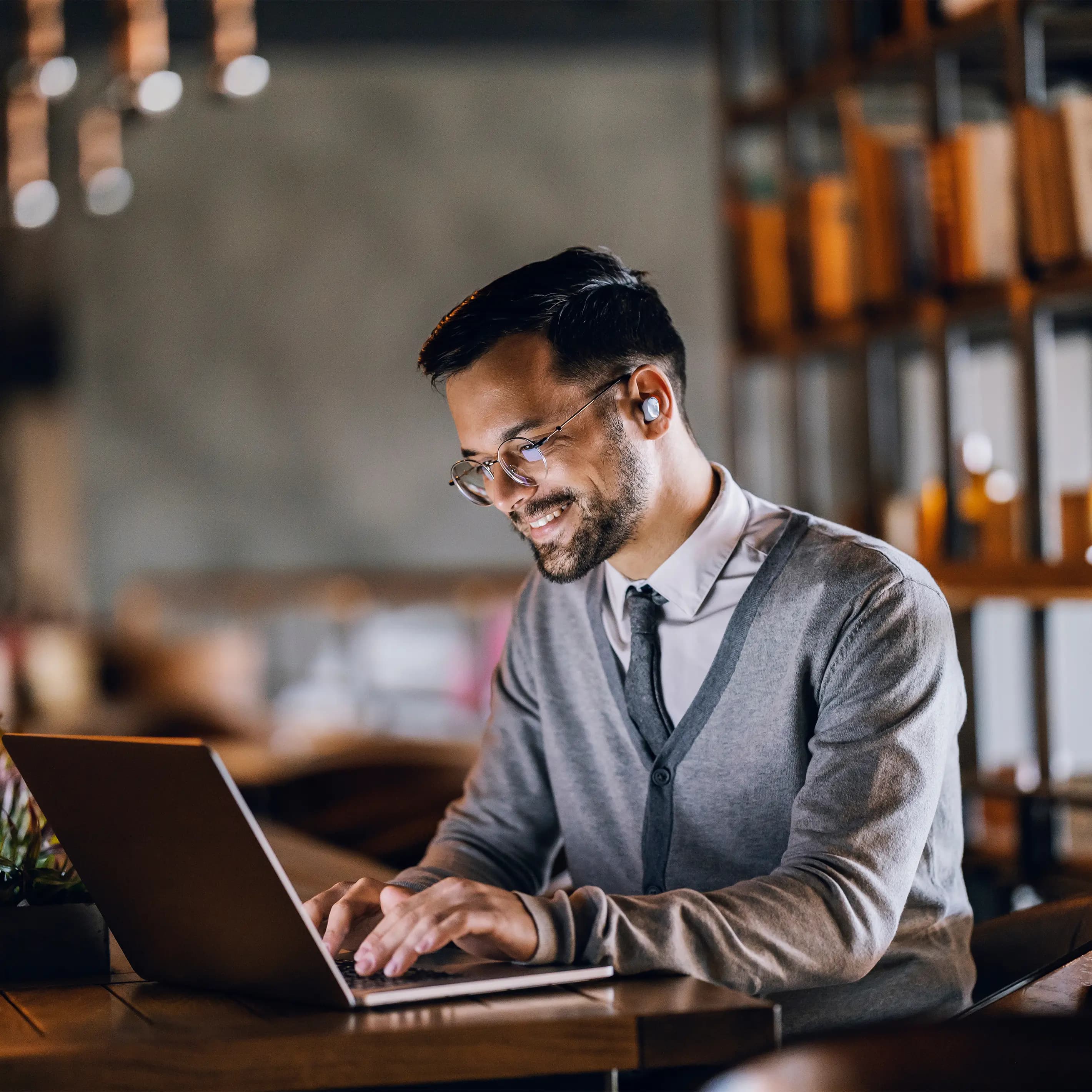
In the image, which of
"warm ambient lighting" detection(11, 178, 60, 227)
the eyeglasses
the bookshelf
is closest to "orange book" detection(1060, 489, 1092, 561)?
the bookshelf

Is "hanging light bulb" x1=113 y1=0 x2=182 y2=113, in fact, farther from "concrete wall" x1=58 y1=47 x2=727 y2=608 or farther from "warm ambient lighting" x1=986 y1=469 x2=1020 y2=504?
"concrete wall" x1=58 y1=47 x2=727 y2=608

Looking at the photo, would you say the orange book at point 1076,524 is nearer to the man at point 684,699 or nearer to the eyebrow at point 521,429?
the man at point 684,699

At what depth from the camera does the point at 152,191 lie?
7.38 meters

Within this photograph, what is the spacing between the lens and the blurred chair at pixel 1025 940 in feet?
5.49

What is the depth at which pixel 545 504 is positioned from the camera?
5.53ft

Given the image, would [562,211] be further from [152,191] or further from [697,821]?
[697,821]

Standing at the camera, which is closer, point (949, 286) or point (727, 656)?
point (727, 656)

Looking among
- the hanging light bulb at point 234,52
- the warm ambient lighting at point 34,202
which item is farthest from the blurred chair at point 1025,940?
the warm ambient lighting at point 34,202

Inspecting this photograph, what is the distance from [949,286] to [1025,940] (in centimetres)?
139

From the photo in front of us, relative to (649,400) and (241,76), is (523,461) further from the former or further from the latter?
(241,76)

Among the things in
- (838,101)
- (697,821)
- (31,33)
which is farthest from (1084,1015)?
(31,33)

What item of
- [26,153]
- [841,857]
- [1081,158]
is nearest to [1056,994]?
[841,857]

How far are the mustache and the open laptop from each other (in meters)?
0.55

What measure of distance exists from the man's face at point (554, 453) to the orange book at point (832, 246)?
4.98 feet
